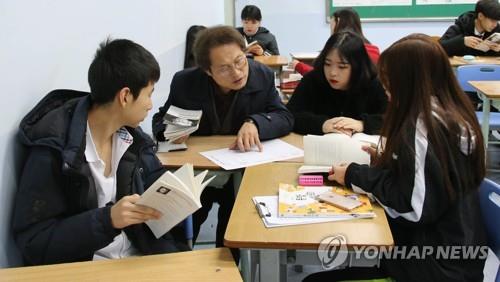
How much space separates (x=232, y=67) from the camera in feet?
7.14

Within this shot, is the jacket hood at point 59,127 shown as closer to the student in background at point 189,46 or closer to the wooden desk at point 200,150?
the wooden desk at point 200,150

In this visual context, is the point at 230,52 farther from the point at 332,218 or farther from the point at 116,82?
the point at 332,218

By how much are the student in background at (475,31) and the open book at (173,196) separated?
4.10m

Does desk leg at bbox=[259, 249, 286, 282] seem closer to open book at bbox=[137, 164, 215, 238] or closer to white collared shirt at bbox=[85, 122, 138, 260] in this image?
open book at bbox=[137, 164, 215, 238]

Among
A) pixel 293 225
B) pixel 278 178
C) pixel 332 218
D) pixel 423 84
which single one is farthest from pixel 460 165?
pixel 278 178

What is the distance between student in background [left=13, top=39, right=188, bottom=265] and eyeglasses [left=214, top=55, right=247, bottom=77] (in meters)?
0.65

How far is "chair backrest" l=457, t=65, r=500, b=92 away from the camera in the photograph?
3916 millimetres

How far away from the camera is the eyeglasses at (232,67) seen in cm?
218

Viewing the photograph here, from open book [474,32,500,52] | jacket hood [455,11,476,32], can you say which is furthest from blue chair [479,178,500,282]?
jacket hood [455,11,476,32]

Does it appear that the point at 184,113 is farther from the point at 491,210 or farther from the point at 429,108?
the point at 491,210

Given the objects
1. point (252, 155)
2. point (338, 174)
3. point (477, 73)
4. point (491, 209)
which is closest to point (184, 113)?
point (252, 155)

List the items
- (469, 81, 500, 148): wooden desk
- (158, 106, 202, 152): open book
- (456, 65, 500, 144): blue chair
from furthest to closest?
(456, 65, 500, 144): blue chair, (469, 81, 500, 148): wooden desk, (158, 106, 202, 152): open book

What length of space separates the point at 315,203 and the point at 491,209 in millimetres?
514

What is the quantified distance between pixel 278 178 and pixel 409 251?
0.51 m
